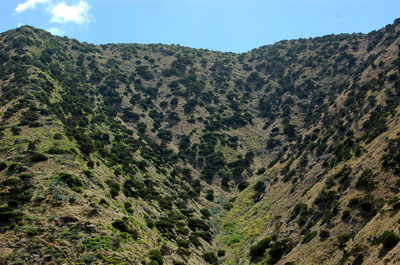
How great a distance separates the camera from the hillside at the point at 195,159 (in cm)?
2877

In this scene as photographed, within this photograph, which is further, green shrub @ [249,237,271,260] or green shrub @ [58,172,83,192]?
green shrub @ [249,237,271,260]

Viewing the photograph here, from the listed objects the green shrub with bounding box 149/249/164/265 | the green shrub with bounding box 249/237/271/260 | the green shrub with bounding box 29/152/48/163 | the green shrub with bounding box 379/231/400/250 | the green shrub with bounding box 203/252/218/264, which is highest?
the green shrub with bounding box 29/152/48/163

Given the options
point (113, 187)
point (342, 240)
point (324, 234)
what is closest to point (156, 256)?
point (113, 187)

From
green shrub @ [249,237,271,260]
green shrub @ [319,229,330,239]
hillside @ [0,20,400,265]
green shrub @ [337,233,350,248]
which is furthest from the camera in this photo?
green shrub @ [249,237,271,260]

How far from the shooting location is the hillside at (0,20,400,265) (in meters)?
28.8

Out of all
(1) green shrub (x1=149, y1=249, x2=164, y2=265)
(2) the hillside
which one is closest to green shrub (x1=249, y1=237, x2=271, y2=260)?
(2) the hillside

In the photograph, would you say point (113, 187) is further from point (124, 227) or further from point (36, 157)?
point (124, 227)

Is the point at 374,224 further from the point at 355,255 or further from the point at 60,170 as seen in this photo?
the point at 60,170

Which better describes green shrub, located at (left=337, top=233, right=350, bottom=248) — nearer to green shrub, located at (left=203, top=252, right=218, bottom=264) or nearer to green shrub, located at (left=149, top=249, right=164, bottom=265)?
green shrub, located at (left=149, top=249, right=164, bottom=265)

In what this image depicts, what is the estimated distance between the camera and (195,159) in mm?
80312

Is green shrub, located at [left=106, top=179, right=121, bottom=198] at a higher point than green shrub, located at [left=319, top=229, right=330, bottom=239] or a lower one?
higher

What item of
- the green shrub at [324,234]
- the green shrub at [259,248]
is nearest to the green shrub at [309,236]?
the green shrub at [324,234]

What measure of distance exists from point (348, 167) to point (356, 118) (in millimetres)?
19056

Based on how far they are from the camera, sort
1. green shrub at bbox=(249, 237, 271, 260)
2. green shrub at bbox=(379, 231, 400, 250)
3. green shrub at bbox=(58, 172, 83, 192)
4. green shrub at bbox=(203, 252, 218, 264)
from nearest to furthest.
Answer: green shrub at bbox=(379, 231, 400, 250), green shrub at bbox=(58, 172, 83, 192), green shrub at bbox=(249, 237, 271, 260), green shrub at bbox=(203, 252, 218, 264)
